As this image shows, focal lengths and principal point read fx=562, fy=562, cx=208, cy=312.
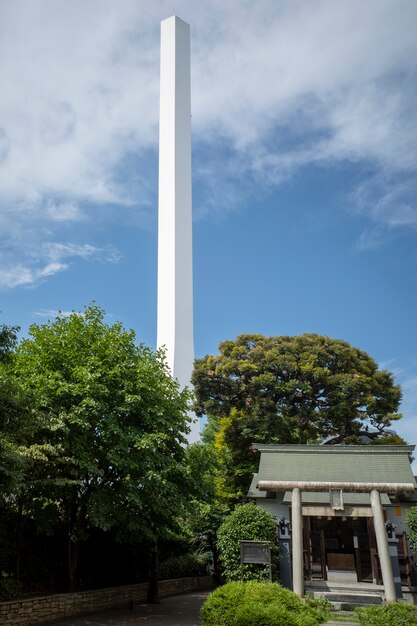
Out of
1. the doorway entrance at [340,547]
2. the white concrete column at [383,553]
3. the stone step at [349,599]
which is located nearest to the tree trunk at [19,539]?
A: the stone step at [349,599]

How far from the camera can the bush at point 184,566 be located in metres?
24.6

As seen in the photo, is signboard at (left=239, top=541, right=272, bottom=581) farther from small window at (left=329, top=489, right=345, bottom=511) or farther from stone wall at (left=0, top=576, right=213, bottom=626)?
stone wall at (left=0, top=576, right=213, bottom=626)

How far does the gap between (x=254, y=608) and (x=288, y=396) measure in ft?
71.6

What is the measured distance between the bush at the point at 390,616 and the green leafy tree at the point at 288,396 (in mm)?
18812

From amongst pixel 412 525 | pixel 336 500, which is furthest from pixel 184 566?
pixel 412 525

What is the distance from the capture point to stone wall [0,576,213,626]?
581 inches

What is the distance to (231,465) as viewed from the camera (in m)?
32.7

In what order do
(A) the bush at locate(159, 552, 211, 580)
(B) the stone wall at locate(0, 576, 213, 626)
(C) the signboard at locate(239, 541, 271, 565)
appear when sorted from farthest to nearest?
(A) the bush at locate(159, 552, 211, 580)
(C) the signboard at locate(239, 541, 271, 565)
(B) the stone wall at locate(0, 576, 213, 626)

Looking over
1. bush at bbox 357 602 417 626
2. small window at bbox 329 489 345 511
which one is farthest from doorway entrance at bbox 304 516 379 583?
bush at bbox 357 602 417 626

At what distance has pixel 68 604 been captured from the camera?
17.0 metres

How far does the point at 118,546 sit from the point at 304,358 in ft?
52.9

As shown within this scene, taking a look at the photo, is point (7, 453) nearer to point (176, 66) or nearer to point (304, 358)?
point (304, 358)

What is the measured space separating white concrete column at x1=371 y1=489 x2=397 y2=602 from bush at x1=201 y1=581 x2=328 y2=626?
4946 mm

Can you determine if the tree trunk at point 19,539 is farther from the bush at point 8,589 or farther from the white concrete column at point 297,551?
the white concrete column at point 297,551
